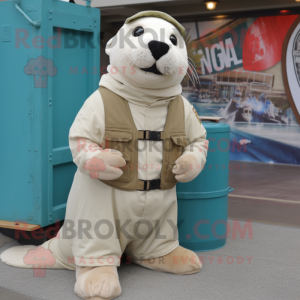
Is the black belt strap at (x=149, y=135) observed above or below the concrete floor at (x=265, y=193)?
above

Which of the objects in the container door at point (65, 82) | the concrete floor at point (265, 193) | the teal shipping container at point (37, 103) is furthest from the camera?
the concrete floor at point (265, 193)

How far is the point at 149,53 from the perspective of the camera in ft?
9.68

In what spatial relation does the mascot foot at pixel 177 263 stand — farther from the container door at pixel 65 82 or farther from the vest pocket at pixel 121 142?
the container door at pixel 65 82

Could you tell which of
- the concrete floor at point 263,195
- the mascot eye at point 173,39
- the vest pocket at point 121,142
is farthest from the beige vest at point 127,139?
the concrete floor at point 263,195

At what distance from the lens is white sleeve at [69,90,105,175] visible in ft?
9.82

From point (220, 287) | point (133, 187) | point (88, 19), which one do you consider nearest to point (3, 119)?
point (88, 19)

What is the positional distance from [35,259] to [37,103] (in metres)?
1.15

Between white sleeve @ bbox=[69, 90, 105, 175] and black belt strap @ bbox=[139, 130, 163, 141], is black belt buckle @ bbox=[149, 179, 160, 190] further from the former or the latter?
white sleeve @ bbox=[69, 90, 105, 175]

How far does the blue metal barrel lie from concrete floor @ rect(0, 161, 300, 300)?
1.12 m

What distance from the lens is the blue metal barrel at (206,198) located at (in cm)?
380

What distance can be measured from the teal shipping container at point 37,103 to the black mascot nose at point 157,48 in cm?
98

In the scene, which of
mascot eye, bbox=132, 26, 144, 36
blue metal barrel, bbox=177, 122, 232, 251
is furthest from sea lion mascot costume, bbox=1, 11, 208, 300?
blue metal barrel, bbox=177, 122, 232, 251

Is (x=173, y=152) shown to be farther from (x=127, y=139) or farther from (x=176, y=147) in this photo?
(x=127, y=139)

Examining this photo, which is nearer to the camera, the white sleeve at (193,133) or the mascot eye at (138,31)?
the mascot eye at (138,31)
